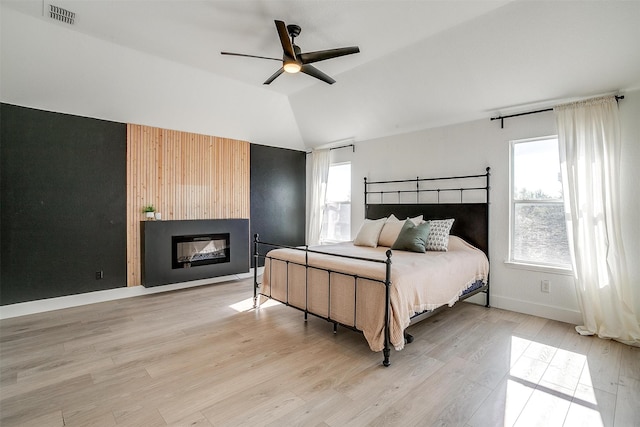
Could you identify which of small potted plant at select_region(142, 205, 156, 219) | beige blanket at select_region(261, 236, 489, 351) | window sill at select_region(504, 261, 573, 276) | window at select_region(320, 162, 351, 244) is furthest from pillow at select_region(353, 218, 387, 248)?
small potted plant at select_region(142, 205, 156, 219)


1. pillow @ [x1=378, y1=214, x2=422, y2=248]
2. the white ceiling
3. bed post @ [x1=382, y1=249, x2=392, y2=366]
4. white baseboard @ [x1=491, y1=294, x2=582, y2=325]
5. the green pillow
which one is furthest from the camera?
pillow @ [x1=378, y1=214, x2=422, y2=248]

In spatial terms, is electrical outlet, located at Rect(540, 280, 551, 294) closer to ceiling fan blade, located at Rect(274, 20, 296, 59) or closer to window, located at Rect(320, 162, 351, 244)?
window, located at Rect(320, 162, 351, 244)

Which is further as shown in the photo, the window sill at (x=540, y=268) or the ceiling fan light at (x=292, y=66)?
the window sill at (x=540, y=268)

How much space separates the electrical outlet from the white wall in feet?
0.11

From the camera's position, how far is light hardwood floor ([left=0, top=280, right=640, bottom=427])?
1895mm

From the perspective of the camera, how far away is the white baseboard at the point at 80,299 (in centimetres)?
359

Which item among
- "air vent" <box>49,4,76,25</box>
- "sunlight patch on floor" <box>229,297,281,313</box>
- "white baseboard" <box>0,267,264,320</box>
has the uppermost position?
"air vent" <box>49,4,76,25</box>

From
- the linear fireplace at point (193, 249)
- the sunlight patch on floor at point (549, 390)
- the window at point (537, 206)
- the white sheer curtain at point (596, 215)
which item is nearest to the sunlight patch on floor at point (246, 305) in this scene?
the linear fireplace at point (193, 249)

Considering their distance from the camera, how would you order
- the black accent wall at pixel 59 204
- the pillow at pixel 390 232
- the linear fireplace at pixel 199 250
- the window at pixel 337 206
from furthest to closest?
1. the window at pixel 337 206
2. the linear fireplace at pixel 199 250
3. the pillow at pixel 390 232
4. the black accent wall at pixel 59 204

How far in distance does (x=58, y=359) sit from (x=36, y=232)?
1.92 metres

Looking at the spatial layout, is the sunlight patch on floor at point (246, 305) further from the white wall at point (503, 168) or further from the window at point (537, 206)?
the window at point (537, 206)

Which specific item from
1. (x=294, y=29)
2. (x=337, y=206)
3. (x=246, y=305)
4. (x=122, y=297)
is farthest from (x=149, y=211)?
(x=337, y=206)

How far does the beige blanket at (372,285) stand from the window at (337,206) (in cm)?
230

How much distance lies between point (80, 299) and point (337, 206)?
4337 mm
